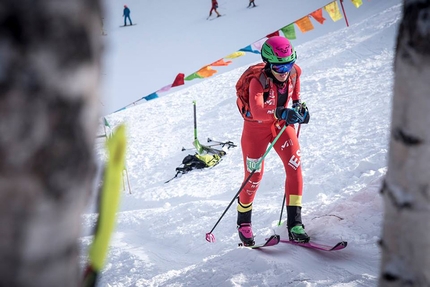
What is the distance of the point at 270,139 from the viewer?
4824mm

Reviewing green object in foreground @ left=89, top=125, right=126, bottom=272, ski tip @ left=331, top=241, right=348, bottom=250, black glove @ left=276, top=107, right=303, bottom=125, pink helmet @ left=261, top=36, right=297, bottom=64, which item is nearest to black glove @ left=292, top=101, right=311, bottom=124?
black glove @ left=276, top=107, right=303, bottom=125

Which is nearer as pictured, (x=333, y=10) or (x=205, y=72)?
(x=205, y=72)

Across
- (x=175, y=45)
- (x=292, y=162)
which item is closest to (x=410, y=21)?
(x=292, y=162)

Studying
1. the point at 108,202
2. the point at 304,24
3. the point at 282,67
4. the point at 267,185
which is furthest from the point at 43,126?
the point at 304,24

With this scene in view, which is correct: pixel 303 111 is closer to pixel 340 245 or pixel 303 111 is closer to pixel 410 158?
pixel 340 245

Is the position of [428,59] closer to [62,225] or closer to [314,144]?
[62,225]

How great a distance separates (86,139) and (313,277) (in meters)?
3.32

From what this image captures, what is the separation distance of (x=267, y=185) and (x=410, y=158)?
263 inches

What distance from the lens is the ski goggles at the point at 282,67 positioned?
448 cm

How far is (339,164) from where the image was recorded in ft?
23.6

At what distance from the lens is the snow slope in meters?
4.02

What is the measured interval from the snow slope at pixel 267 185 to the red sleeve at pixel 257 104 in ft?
4.39

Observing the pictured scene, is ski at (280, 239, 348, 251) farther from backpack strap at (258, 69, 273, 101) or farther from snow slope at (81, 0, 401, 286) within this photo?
backpack strap at (258, 69, 273, 101)

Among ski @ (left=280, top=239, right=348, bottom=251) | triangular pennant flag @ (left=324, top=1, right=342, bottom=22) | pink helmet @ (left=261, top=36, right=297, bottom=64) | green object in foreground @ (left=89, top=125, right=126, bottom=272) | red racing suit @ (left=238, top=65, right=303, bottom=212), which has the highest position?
triangular pennant flag @ (left=324, top=1, right=342, bottom=22)
